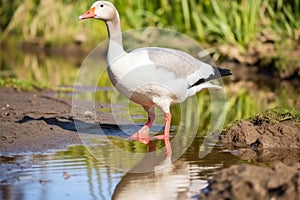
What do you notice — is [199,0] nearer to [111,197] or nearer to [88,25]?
[88,25]

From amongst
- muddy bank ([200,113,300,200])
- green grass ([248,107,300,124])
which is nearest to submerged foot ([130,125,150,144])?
muddy bank ([200,113,300,200])

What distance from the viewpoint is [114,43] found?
691cm

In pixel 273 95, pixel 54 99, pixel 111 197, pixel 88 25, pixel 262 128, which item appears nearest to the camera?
pixel 111 197

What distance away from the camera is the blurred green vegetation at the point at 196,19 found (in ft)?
49.1

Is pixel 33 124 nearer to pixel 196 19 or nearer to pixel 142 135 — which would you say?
pixel 142 135

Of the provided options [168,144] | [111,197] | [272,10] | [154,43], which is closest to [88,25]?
[154,43]

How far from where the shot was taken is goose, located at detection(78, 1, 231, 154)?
6.61m

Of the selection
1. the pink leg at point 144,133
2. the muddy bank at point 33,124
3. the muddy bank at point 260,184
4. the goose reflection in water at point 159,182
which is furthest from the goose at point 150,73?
the muddy bank at point 260,184

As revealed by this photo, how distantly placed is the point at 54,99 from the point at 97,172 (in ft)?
13.7

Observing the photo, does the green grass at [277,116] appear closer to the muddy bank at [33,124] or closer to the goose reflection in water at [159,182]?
the goose reflection in water at [159,182]

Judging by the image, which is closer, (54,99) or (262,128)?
(262,128)

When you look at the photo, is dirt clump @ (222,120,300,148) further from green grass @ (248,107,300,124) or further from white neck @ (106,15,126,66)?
white neck @ (106,15,126,66)

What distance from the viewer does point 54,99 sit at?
9555 mm

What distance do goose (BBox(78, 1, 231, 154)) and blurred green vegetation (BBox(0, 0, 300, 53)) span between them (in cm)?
763
